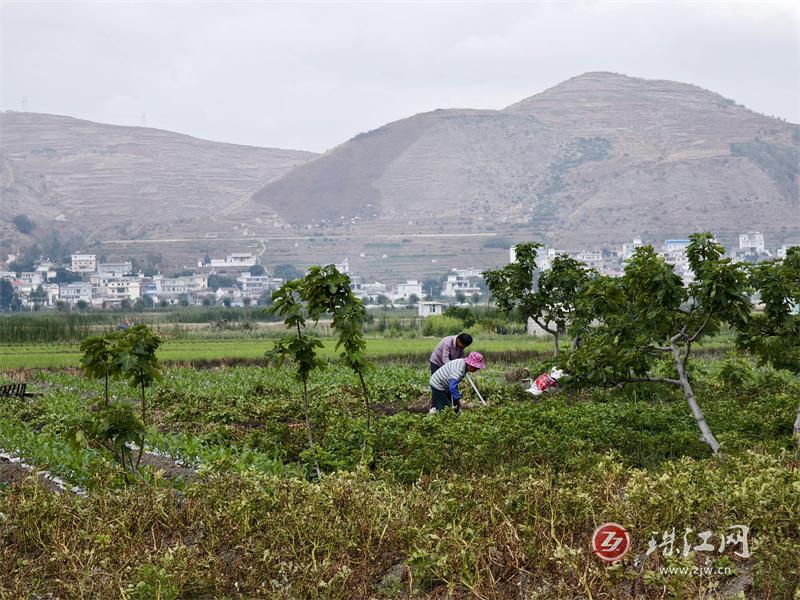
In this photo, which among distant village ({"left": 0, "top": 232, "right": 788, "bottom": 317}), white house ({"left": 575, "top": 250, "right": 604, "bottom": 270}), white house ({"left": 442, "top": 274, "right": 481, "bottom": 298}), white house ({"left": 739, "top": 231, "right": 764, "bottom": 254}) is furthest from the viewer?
white house ({"left": 739, "top": 231, "right": 764, "bottom": 254})

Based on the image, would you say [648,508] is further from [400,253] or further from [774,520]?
[400,253]

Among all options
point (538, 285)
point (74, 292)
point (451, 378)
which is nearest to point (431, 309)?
point (538, 285)

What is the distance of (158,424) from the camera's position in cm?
1359

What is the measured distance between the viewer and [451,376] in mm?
12289

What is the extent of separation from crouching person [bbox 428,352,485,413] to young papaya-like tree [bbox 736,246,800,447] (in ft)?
10.8

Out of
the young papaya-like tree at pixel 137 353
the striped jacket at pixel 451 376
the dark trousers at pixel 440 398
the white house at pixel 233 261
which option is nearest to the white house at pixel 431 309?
the dark trousers at pixel 440 398

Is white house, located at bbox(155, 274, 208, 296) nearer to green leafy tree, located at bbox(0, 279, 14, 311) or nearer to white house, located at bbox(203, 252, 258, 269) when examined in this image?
white house, located at bbox(203, 252, 258, 269)

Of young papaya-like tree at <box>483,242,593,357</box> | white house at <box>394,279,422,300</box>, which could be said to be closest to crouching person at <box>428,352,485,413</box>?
young papaya-like tree at <box>483,242,593,357</box>

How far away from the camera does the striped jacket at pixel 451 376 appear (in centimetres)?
1218

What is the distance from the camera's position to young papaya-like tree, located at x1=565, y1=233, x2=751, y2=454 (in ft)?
29.7

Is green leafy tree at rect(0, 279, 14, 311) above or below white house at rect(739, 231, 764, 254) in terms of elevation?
below

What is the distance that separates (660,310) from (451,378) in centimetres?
364

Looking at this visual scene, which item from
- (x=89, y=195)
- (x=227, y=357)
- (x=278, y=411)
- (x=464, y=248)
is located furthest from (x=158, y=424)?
(x=89, y=195)

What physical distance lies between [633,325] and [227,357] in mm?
18604
